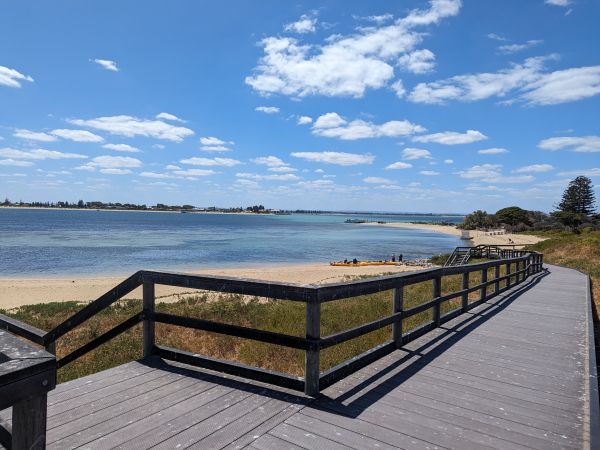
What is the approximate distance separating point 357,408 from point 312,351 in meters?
0.67

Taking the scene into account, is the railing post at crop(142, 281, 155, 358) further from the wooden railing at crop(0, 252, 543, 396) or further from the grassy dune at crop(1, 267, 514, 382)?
the grassy dune at crop(1, 267, 514, 382)

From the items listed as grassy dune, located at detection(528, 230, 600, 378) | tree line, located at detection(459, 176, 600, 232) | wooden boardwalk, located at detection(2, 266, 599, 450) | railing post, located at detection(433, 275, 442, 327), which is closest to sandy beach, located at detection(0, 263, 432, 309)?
railing post, located at detection(433, 275, 442, 327)

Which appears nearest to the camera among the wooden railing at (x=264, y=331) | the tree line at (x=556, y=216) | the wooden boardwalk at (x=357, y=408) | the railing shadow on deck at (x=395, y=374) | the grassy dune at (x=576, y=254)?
the wooden boardwalk at (x=357, y=408)

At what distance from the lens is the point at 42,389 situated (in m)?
1.86

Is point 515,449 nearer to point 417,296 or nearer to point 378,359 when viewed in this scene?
point 378,359

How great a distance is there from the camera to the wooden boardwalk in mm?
3398

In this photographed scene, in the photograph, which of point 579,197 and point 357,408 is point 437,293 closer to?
point 357,408

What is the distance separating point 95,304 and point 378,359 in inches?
142

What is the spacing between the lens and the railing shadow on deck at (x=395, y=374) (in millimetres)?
4020

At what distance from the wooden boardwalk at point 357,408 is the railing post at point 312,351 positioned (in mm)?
146

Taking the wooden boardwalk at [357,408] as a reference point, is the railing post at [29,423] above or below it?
above

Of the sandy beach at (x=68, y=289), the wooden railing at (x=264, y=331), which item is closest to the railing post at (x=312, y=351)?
the wooden railing at (x=264, y=331)

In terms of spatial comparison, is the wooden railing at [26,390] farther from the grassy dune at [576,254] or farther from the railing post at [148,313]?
the grassy dune at [576,254]

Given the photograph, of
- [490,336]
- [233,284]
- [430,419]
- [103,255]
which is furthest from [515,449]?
[103,255]
